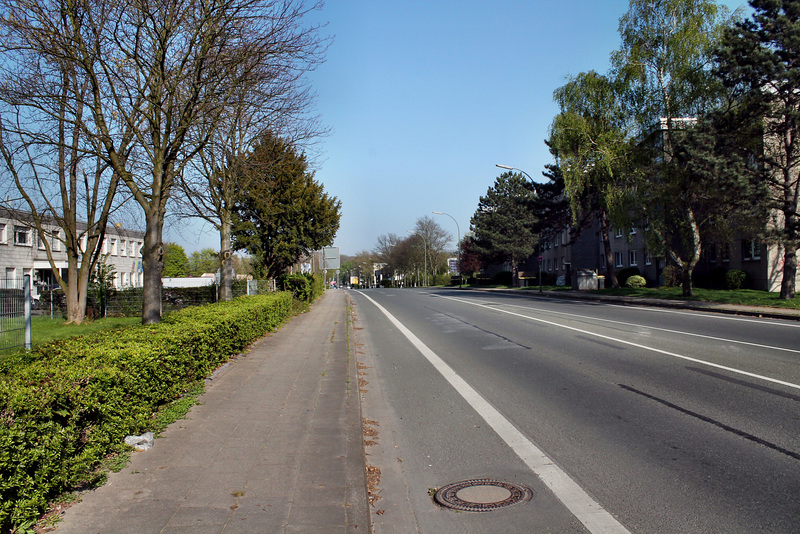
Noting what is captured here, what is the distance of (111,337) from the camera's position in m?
6.32

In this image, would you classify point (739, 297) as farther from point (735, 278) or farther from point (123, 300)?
point (123, 300)

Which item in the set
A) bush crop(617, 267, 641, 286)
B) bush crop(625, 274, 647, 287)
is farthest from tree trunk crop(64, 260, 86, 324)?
bush crop(617, 267, 641, 286)

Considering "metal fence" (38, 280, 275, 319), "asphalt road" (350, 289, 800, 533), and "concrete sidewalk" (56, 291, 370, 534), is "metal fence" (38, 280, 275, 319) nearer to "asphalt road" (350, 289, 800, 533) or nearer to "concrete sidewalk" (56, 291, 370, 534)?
"asphalt road" (350, 289, 800, 533)

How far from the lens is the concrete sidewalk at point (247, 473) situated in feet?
11.5

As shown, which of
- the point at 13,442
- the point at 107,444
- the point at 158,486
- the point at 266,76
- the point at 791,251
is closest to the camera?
the point at 13,442

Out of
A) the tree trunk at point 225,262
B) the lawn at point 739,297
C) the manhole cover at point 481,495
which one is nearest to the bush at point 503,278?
the lawn at point 739,297

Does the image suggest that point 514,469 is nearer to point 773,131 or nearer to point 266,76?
point 266,76

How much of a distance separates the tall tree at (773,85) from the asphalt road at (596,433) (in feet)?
43.3

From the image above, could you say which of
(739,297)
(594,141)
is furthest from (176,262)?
(739,297)

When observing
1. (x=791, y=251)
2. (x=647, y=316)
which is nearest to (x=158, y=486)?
(x=647, y=316)

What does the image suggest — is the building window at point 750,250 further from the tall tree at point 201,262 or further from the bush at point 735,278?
the tall tree at point 201,262

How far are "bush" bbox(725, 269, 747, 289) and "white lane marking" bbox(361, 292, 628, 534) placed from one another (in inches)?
1056

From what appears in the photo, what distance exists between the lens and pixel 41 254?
44.8 meters

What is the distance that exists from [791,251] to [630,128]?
34.2 ft
